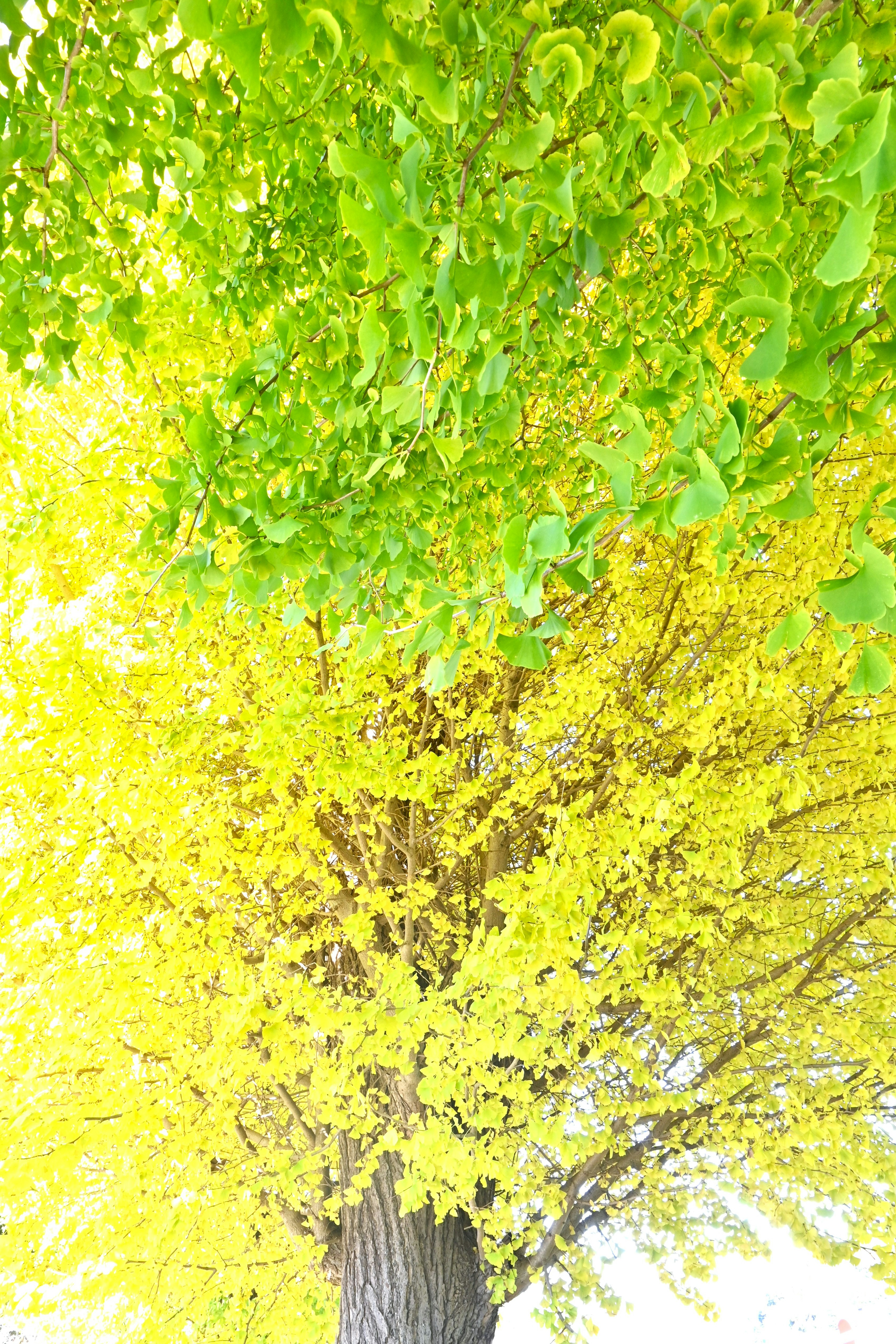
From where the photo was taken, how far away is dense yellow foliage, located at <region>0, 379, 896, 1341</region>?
10.5 ft

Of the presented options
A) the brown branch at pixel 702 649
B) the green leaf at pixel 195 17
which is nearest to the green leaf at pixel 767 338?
the green leaf at pixel 195 17

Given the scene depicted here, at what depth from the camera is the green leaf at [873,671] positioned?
126cm

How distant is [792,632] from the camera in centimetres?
139

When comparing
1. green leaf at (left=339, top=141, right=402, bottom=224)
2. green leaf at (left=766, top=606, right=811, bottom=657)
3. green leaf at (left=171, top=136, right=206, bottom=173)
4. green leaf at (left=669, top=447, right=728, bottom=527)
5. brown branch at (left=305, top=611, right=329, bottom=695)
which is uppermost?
brown branch at (left=305, top=611, right=329, bottom=695)

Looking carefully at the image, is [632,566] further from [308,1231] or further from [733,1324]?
[733,1324]

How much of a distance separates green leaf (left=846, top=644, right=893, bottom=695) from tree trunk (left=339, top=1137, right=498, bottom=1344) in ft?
15.5

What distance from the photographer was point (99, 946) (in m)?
3.83

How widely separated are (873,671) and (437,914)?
387cm

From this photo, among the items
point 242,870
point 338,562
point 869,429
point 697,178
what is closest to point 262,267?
point 338,562

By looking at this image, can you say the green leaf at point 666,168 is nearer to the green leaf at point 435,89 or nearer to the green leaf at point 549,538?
the green leaf at point 435,89

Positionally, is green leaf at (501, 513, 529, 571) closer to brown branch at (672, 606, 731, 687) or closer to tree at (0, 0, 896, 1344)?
tree at (0, 0, 896, 1344)

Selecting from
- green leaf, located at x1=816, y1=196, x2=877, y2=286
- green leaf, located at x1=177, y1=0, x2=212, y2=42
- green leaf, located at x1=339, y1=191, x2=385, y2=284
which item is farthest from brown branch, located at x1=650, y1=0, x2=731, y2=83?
green leaf, located at x1=177, y1=0, x2=212, y2=42

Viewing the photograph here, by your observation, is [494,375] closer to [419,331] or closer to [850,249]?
[419,331]

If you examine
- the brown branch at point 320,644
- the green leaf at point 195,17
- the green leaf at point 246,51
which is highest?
the brown branch at point 320,644
